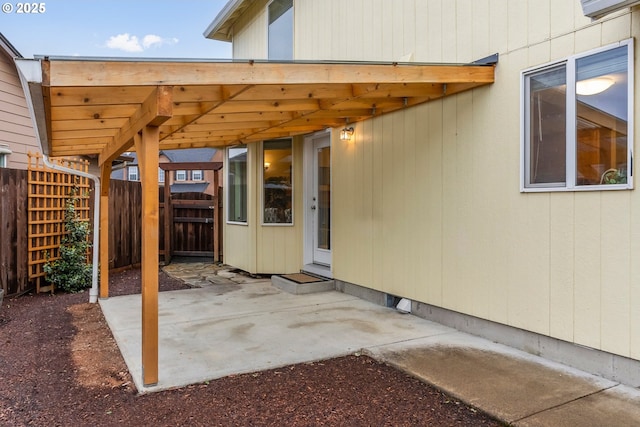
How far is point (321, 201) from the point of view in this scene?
23.5 feet

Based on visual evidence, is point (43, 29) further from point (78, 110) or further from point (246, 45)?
point (78, 110)

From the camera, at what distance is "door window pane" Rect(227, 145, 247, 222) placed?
8.38 m

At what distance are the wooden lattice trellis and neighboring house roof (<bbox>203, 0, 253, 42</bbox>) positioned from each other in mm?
4026

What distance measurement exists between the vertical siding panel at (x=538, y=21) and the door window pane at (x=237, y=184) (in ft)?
18.5

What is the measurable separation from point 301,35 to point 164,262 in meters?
5.67

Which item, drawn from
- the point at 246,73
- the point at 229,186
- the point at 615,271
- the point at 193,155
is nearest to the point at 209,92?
the point at 246,73

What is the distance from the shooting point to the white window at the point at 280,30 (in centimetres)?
752

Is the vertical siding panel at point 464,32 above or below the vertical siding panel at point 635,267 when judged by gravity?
above

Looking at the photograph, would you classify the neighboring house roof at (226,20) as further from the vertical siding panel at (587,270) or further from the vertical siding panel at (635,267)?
the vertical siding panel at (587,270)

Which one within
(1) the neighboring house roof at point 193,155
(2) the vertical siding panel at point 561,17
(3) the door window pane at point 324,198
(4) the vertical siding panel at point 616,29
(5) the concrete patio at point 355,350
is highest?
(1) the neighboring house roof at point 193,155

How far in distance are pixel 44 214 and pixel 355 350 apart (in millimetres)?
5287

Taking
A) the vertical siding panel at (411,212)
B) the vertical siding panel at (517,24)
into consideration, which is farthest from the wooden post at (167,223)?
the vertical siding panel at (517,24)

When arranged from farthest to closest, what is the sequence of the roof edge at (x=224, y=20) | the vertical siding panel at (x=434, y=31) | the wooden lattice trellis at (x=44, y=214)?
the roof edge at (x=224, y=20), the wooden lattice trellis at (x=44, y=214), the vertical siding panel at (x=434, y=31)

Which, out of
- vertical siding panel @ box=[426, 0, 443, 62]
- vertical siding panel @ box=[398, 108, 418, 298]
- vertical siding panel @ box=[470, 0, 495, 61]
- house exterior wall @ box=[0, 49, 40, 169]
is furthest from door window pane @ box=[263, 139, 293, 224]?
house exterior wall @ box=[0, 49, 40, 169]
